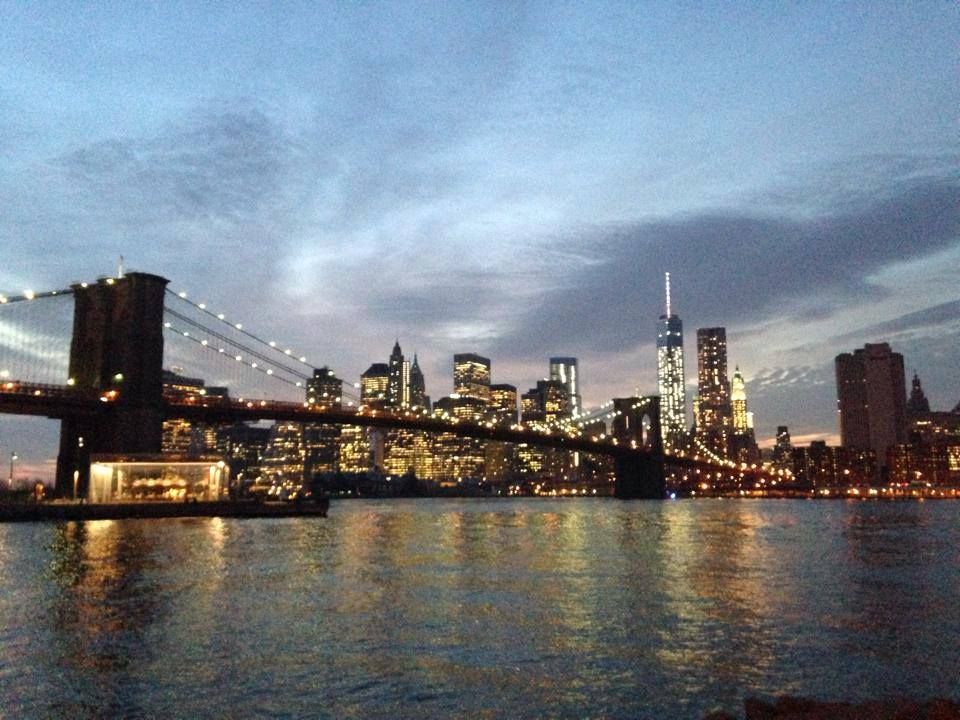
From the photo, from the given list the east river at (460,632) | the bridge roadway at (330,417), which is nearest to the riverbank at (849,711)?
the east river at (460,632)

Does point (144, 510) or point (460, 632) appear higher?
point (144, 510)

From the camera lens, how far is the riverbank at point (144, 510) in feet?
206

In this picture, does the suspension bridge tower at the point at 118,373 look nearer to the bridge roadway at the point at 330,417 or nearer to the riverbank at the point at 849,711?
the bridge roadway at the point at 330,417

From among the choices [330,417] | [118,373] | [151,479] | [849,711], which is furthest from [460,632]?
[330,417]

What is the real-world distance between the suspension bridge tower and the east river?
35260 mm

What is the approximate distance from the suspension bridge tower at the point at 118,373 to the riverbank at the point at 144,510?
6.31 meters

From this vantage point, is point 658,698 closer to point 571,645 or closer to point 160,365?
point 571,645

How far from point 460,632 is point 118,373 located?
62.1 metres

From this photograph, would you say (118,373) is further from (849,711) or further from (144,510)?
(849,711)

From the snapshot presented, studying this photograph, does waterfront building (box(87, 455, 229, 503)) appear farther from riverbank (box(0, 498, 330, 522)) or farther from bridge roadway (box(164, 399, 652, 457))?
bridge roadway (box(164, 399, 652, 457))

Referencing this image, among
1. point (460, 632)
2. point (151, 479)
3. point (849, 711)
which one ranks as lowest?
point (460, 632)

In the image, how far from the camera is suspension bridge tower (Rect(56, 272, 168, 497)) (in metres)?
71.4

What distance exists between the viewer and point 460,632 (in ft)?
61.4

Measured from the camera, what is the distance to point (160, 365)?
244 ft
